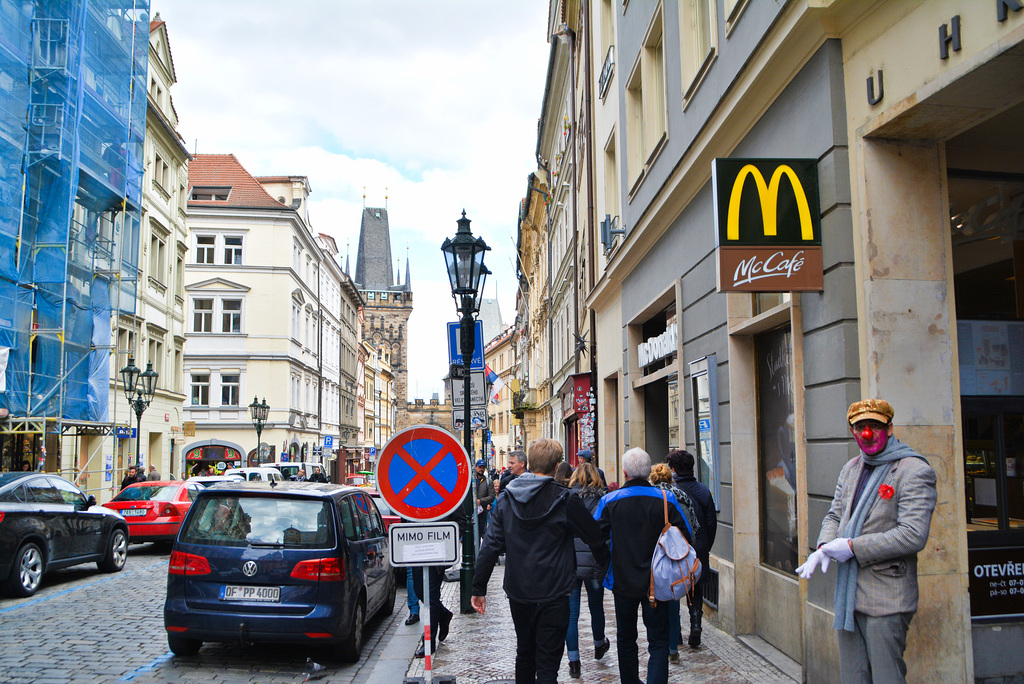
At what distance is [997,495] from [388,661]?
533 centimetres

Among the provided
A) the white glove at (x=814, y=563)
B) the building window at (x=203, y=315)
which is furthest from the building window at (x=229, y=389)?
the white glove at (x=814, y=563)

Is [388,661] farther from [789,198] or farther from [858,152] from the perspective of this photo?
[858,152]

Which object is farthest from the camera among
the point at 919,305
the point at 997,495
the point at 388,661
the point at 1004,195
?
the point at 388,661

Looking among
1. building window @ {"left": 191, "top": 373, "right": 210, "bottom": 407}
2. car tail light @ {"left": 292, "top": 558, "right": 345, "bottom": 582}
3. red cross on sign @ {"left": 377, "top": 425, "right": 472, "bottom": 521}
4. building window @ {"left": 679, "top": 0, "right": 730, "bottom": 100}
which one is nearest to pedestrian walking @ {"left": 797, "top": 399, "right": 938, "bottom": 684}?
red cross on sign @ {"left": 377, "top": 425, "right": 472, "bottom": 521}

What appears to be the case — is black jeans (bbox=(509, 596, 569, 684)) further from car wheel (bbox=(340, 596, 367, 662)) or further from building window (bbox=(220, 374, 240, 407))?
building window (bbox=(220, 374, 240, 407))

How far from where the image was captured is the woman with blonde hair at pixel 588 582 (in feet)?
22.7

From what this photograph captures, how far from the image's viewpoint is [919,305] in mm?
5945

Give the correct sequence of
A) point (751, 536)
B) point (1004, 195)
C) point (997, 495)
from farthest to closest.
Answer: point (751, 536) → point (1004, 195) → point (997, 495)

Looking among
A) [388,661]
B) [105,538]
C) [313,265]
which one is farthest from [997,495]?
[313,265]

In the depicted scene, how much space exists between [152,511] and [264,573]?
11.1 metres

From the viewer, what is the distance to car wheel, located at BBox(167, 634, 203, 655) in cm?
801

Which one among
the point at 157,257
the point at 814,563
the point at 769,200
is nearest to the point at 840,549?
the point at 814,563

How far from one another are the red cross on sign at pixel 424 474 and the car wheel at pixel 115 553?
10255 mm

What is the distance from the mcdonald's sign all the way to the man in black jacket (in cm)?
222
